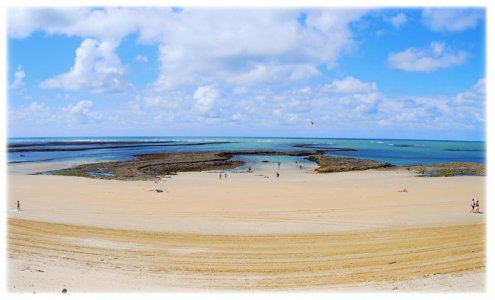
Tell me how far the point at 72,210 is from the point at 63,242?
922 centimetres

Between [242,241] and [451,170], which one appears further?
[451,170]

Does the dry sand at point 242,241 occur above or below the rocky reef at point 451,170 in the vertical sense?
below

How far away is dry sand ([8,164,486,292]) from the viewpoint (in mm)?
11664

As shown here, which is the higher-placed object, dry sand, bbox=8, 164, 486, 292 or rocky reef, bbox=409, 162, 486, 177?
rocky reef, bbox=409, 162, 486, 177

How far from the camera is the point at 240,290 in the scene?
11.1m

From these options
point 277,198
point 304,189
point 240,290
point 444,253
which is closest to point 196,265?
point 240,290

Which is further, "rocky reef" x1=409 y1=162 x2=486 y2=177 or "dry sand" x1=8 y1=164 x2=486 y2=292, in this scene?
"rocky reef" x1=409 y1=162 x2=486 y2=177

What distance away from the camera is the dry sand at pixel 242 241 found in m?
11.7

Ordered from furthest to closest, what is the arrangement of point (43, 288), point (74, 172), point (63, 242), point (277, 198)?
point (74, 172)
point (277, 198)
point (63, 242)
point (43, 288)

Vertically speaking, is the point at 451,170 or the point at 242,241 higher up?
the point at 451,170

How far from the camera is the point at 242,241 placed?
56.0 ft

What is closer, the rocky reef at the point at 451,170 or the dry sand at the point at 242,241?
the dry sand at the point at 242,241
